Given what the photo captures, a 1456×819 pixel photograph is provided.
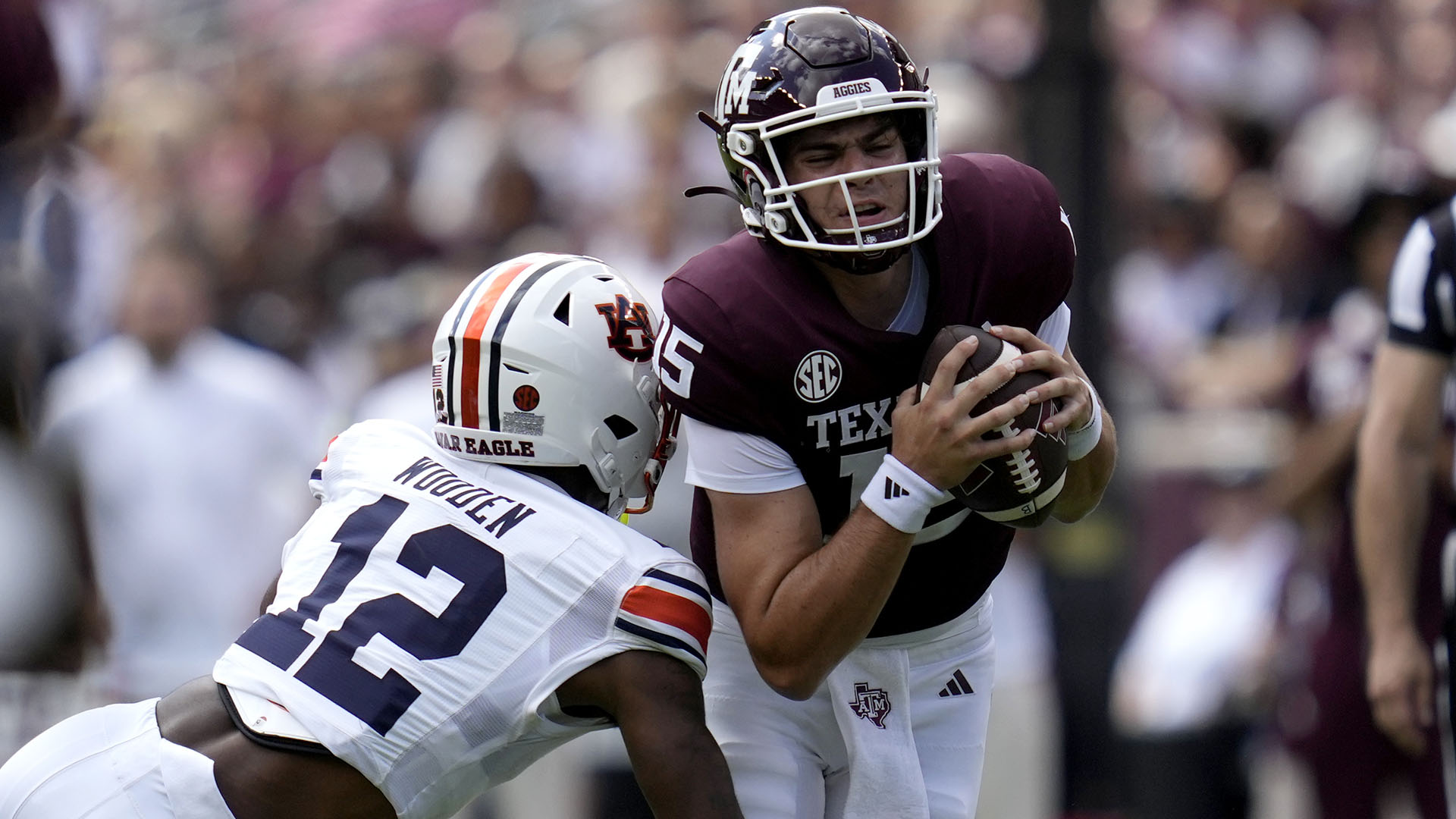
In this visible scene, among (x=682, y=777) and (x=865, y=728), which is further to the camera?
(x=865, y=728)

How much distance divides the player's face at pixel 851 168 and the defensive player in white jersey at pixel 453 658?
0.47m

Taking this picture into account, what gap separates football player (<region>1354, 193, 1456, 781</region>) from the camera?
4.72m

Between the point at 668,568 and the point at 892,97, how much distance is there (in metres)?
0.89

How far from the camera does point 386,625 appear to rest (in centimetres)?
324

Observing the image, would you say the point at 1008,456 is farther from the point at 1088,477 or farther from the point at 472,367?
the point at 472,367

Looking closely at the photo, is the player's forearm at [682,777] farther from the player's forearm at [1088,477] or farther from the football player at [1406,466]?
the football player at [1406,466]

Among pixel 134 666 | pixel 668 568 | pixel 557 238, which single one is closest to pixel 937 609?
pixel 668 568

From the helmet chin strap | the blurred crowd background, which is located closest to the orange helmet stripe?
the helmet chin strap

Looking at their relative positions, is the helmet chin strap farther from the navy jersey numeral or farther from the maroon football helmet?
the navy jersey numeral

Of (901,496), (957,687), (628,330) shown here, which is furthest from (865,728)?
(628,330)

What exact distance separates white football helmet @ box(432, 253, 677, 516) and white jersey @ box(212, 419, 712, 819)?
129mm

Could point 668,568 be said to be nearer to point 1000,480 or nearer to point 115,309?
point 1000,480

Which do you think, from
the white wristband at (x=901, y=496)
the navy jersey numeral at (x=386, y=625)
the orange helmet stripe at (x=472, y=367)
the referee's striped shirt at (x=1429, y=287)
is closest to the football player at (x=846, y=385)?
the white wristband at (x=901, y=496)

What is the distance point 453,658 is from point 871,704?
0.88 metres
